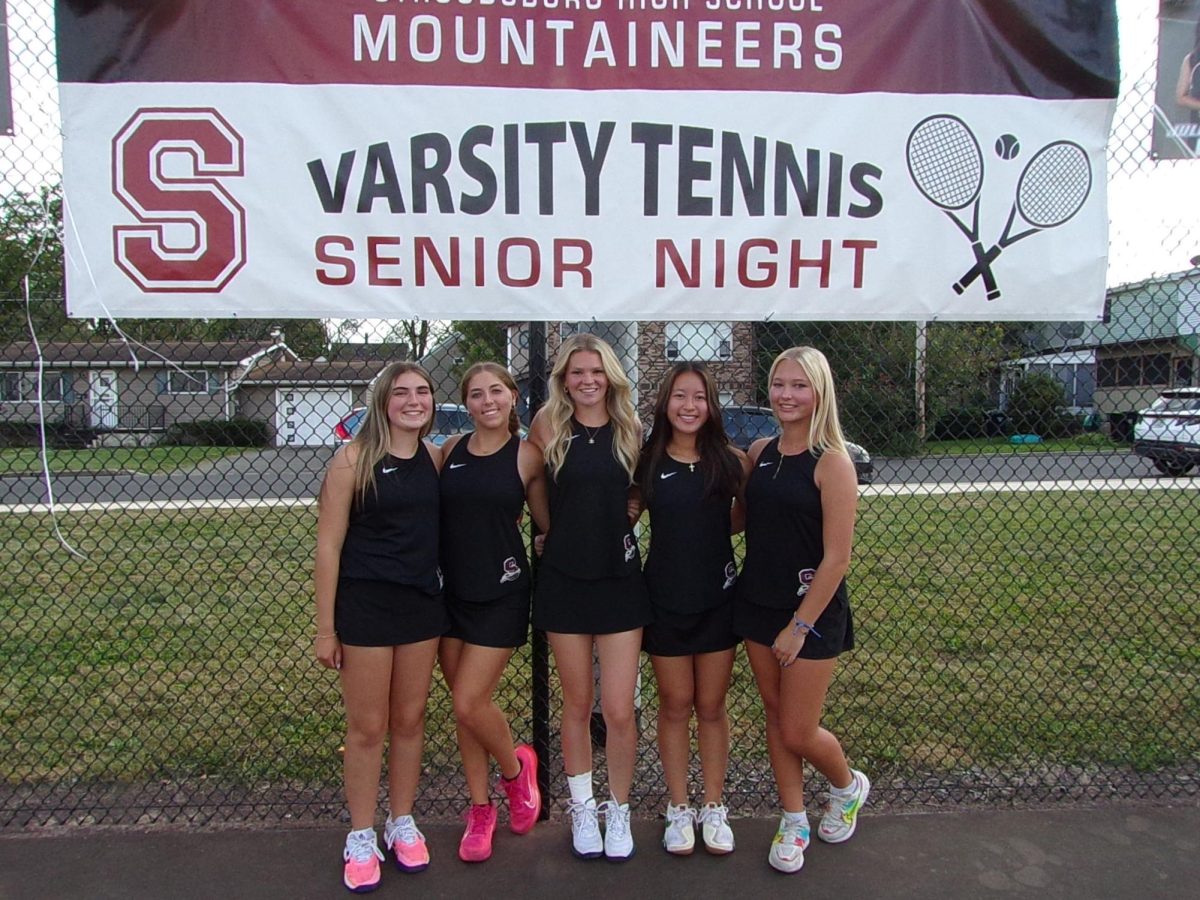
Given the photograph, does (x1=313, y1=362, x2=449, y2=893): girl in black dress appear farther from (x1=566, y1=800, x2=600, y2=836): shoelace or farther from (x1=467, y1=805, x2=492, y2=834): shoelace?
(x1=566, y1=800, x2=600, y2=836): shoelace

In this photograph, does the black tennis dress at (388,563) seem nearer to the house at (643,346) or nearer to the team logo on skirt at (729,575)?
the house at (643,346)

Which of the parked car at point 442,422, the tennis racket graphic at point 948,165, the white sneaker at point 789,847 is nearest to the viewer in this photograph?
the white sneaker at point 789,847

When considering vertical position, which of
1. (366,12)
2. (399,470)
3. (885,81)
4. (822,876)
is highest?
(366,12)

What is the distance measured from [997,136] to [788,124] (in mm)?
863

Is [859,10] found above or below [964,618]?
above

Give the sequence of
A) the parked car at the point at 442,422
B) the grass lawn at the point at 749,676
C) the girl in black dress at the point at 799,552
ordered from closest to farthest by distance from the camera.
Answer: the girl in black dress at the point at 799,552 < the grass lawn at the point at 749,676 < the parked car at the point at 442,422

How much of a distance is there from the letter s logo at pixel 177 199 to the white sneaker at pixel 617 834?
242 cm

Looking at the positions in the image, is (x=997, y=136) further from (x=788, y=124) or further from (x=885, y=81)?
(x=788, y=124)

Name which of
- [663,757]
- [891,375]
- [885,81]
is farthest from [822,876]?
[891,375]

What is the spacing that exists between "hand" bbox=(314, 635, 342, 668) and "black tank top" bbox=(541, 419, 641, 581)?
0.76 metres

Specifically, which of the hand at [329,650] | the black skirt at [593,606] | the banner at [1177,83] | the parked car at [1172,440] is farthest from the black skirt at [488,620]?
the parked car at [1172,440]

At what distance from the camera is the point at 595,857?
2887 mm

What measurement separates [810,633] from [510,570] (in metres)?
1.01

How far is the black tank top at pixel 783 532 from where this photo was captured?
8.61 ft
